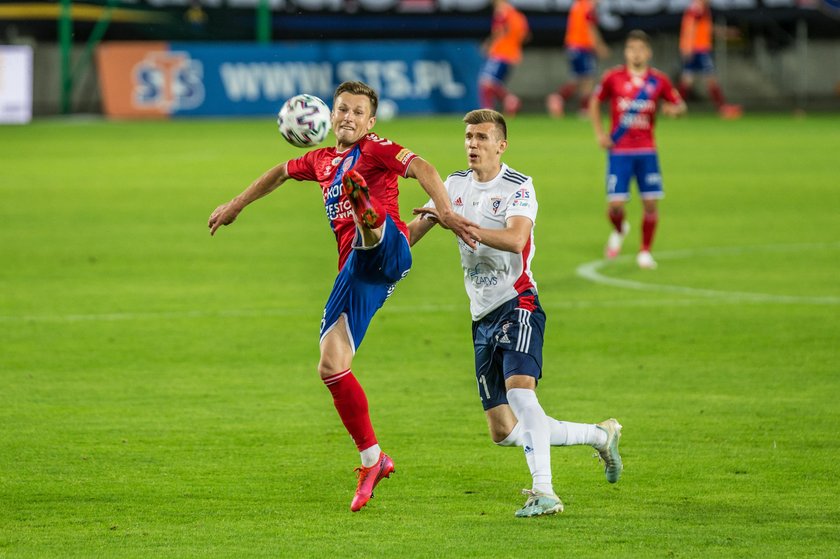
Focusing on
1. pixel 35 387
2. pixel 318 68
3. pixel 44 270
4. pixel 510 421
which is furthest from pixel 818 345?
pixel 318 68

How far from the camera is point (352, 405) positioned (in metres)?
7.45

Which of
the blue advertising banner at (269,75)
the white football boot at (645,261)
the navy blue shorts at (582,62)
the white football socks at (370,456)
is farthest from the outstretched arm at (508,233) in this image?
the navy blue shorts at (582,62)

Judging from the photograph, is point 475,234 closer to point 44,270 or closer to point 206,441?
point 206,441

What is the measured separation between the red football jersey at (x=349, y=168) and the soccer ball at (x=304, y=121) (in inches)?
3.4

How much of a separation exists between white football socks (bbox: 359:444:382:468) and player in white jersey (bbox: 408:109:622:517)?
0.58 metres

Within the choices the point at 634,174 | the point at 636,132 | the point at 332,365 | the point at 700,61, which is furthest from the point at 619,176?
the point at 700,61

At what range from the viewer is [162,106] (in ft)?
122

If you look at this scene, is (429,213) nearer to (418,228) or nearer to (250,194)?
(418,228)

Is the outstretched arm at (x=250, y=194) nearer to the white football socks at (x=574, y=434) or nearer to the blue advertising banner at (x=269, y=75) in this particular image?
the white football socks at (x=574, y=434)

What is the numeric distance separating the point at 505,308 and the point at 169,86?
30.7 metres

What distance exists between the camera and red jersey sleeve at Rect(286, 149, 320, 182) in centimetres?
774

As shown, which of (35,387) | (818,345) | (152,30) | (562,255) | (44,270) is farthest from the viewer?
(152,30)

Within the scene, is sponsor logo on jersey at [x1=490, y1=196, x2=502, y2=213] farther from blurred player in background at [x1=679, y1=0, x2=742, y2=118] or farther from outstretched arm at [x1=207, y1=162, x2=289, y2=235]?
blurred player in background at [x1=679, y1=0, x2=742, y2=118]

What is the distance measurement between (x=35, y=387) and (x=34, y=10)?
102 ft
